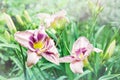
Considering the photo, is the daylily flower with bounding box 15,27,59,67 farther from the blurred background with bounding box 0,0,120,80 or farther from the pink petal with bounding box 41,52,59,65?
the blurred background with bounding box 0,0,120,80

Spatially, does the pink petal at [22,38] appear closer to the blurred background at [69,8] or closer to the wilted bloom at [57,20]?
the wilted bloom at [57,20]

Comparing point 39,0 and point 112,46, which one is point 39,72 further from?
point 39,0

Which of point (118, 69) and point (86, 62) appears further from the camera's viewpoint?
point (118, 69)

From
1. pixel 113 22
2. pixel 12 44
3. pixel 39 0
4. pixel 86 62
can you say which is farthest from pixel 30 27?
pixel 39 0

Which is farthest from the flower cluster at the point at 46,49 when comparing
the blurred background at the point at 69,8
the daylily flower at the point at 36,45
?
the blurred background at the point at 69,8

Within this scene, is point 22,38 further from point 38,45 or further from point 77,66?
point 77,66

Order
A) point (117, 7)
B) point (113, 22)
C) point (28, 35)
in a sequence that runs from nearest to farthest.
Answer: point (28, 35), point (113, 22), point (117, 7)

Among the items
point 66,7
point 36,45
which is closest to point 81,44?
point 36,45
